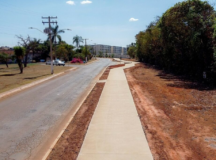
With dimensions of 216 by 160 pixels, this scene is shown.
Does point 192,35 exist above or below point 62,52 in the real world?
above

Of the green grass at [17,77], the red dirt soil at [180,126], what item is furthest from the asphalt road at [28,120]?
the green grass at [17,77]

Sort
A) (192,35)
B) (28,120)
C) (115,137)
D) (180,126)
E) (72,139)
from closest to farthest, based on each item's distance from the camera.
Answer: (115,137) < (72,139) < (180,126) < (28,120) < (192,35)

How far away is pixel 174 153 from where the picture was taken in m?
5.86

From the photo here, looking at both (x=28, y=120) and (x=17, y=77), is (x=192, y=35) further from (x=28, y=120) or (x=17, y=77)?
(x=17, y=77)

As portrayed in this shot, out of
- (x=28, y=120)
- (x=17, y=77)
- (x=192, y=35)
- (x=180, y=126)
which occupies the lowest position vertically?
(x=17, y=77)

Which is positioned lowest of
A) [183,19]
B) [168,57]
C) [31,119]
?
[31,119]

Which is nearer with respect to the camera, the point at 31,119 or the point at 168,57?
the point at 31,119

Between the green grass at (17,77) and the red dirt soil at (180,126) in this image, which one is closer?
the red dirt soil at (180,126)

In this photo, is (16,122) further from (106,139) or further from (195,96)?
(195,96)

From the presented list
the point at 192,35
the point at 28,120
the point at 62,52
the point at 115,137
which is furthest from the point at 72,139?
the point at 62,52

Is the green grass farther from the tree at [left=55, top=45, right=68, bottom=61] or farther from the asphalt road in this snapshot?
the tree at [left=55, top=45, right=68, bottom=61]

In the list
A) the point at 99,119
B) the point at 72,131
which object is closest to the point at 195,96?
the point at 99,119

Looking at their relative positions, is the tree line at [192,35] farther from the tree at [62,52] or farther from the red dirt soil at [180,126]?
the tree at [62,52]

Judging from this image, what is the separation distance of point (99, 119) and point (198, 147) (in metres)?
3.87
